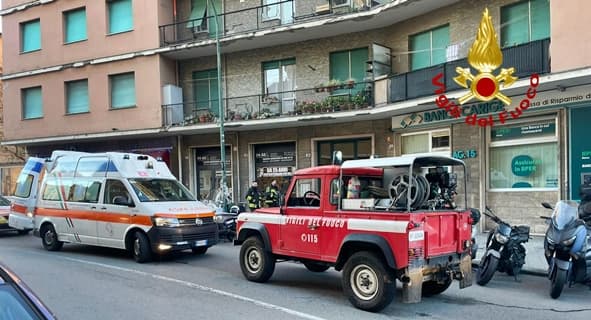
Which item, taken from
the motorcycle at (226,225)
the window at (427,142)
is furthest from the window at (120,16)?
the window at (427,142)

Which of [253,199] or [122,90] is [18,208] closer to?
[253,199]

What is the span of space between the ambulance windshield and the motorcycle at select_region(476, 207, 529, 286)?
270 inches

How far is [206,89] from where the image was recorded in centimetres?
2133

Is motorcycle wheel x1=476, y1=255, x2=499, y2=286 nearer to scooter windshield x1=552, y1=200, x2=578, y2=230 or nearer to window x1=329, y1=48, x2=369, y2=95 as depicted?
scooter windshield x1=552, y1=200, x2=578, y2=230

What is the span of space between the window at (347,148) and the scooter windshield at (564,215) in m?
10.2

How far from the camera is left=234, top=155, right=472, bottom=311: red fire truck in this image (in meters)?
6.30

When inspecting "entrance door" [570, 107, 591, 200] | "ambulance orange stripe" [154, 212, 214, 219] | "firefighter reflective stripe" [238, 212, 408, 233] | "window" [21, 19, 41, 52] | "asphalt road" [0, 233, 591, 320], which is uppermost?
"window" [21, 19, 41, 52]

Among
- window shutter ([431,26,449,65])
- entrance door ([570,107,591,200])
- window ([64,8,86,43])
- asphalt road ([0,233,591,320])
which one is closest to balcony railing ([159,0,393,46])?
window shutter ([431,26,449,65])

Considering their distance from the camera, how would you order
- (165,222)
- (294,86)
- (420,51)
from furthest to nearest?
(294,86), (420,51), (165,222)

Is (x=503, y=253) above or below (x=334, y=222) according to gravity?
below

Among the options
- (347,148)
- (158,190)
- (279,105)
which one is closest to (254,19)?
(279,105)

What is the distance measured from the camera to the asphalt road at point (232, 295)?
21.1ft

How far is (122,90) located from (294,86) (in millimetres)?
8342

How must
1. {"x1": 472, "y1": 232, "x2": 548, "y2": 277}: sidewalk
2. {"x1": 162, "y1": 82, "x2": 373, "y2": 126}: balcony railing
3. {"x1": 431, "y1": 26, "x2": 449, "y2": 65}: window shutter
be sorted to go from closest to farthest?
1. {"x1": 472, "y1": 232, "x2": 548, "y2": 277}: sidewalk
2. {"x1": 431, "y1": 26, "x2": 449, "y2": 65}: window shutter
3. {"x1": 162, "y1": 82, "x2": 373, "y2": 126}: balcony railing
